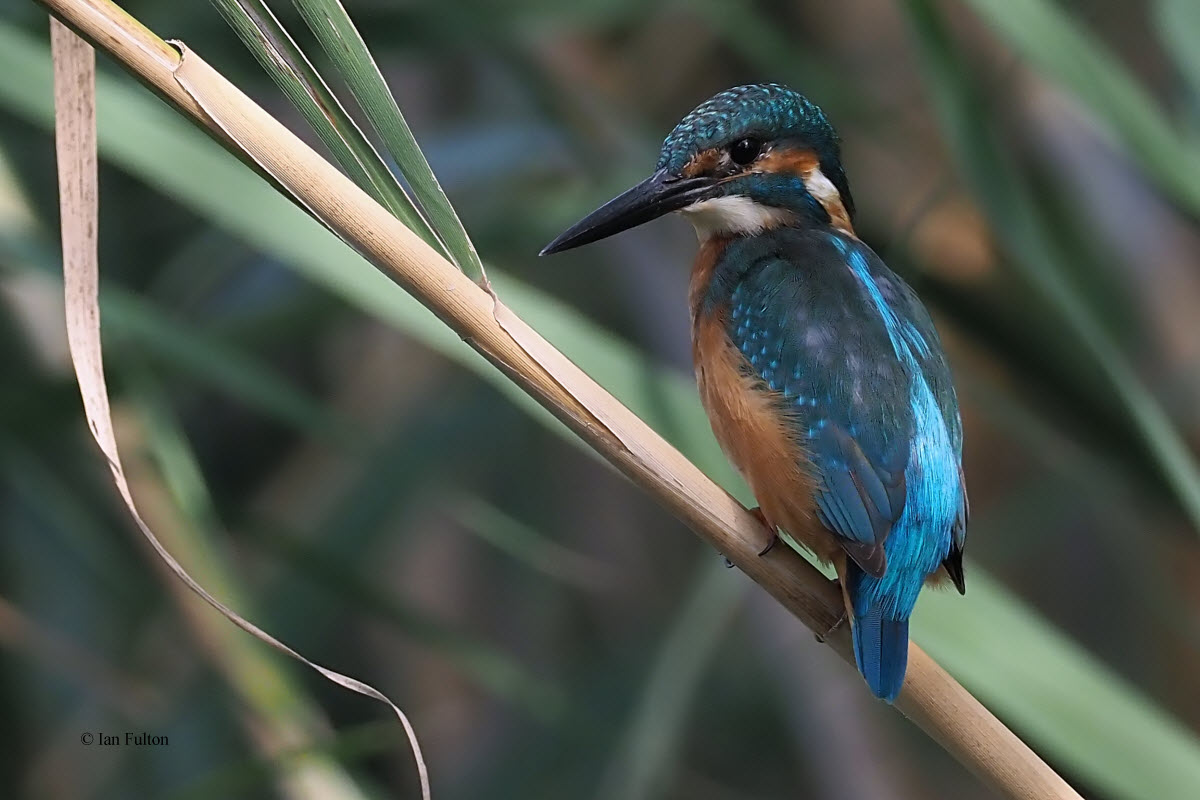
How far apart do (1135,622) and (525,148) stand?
5.39ft

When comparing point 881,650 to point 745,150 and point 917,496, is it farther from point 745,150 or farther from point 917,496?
point 745,150

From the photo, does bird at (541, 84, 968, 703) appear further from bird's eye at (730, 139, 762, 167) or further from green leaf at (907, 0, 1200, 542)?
green leaf at (907, 0, 1200, 542)

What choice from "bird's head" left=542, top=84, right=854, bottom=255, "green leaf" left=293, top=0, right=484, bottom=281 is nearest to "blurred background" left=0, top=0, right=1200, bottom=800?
"bird's head" left=542, top=84, right=854, bottom=255

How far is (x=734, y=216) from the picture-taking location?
1.32 metres

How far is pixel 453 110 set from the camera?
90.5 inches

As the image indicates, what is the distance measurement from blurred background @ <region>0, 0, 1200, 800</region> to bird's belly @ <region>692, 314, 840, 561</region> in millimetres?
34

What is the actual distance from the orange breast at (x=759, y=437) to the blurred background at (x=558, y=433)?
1.4 inches

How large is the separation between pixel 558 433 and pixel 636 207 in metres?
0.22

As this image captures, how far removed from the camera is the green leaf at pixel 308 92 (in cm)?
65

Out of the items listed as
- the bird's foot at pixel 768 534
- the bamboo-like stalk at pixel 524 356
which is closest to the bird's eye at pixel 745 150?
the bird's foot at pixel 768 534

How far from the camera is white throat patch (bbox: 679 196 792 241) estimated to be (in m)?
1.28

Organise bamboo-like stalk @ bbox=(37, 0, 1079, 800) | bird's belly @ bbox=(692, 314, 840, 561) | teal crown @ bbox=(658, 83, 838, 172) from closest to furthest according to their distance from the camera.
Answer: bamboo-like stalk @ bbox=(37, 0, 1079, 800) → bird's belly @ bbox=(692, 314, 840, 561) → teal crown @ bbox=(658, 83, 838, 172)

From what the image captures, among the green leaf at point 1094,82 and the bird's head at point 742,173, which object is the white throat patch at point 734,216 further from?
the green leaf at point 1094,82

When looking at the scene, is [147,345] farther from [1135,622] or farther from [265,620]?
[1135,622]
